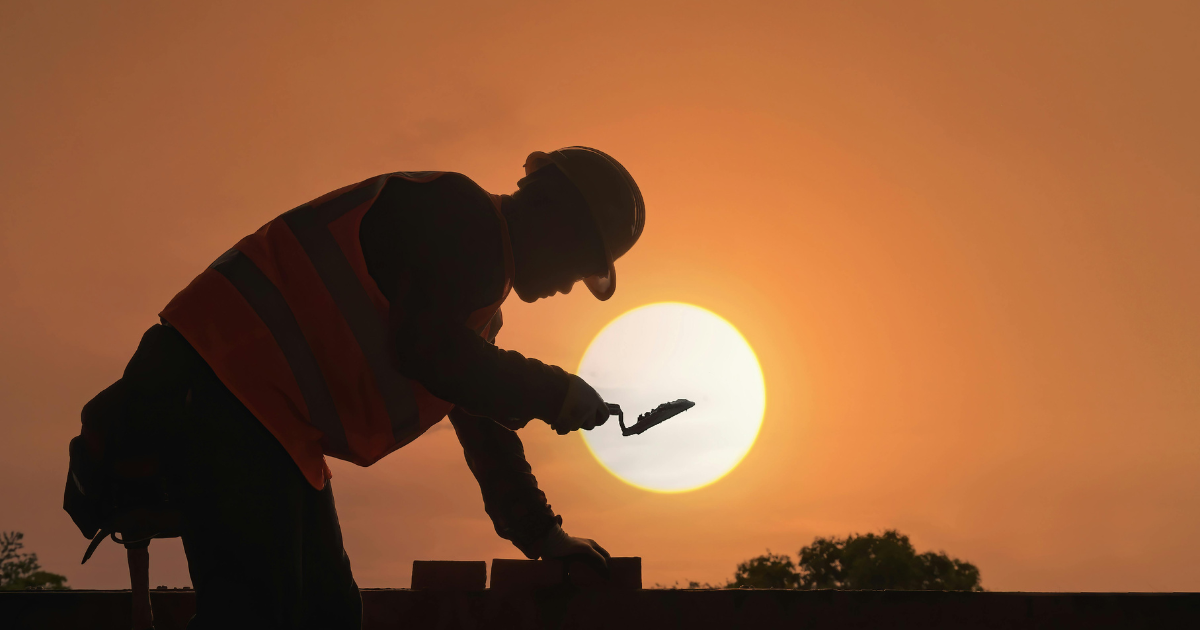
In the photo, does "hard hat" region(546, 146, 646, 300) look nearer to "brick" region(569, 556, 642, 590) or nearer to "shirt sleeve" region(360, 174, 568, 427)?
"shirt sleeve" region(360, 174, 568, 427)

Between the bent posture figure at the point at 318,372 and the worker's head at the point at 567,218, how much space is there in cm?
38

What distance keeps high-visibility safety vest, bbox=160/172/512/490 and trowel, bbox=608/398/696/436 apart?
714 millimetres

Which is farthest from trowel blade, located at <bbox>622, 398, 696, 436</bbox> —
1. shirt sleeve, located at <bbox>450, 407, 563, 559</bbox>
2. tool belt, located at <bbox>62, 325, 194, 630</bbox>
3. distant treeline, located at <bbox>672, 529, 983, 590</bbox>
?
distant treeline, located at <bbox>672, 529, 983, 590</bbox>

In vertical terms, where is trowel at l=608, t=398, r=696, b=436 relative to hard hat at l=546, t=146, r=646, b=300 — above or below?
below

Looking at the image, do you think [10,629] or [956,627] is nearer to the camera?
[10,629]

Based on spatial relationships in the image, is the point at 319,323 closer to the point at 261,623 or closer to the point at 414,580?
the point at 261,623

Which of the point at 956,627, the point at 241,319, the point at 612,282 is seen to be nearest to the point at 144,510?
the point at 241,319

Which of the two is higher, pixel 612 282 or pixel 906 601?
pixel 612 282

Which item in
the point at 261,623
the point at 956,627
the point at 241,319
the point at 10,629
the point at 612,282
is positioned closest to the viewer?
the point at 261,623

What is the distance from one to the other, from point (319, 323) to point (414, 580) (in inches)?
Answer: 44.7

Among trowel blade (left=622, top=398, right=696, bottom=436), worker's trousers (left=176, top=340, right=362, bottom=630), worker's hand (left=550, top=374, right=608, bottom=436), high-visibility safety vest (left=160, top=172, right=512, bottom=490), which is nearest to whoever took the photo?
worker's trousers (left=176, top=340, right=362, bottom=630)

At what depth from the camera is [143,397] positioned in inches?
82.1

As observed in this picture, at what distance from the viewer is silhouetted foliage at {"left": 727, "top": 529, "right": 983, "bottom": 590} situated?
3550 cm

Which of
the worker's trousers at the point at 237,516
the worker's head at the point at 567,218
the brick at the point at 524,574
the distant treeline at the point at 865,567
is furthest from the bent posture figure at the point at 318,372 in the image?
the distant treeline at the point at 865,567
